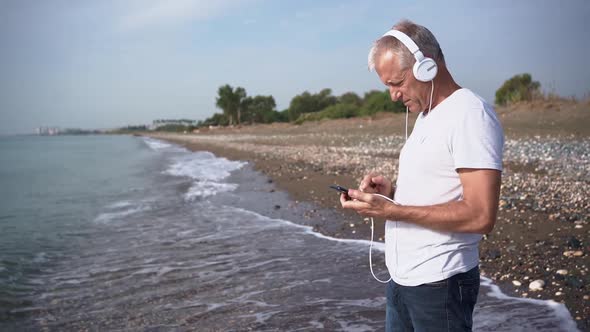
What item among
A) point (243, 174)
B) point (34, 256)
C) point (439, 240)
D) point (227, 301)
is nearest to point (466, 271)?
point (439, 240)

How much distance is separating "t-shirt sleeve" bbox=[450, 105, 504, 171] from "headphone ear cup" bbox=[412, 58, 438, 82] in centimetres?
23

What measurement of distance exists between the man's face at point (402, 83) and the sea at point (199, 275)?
2457mm

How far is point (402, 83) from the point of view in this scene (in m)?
2.00

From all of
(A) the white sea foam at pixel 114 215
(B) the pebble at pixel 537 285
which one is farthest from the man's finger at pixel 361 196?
(A) the white sea foam at pixel 114 215

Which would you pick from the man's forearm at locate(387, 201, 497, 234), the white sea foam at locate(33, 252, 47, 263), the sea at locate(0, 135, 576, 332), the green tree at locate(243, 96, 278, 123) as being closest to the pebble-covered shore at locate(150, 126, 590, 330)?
the sea at locate(0, 135, 576, 332)

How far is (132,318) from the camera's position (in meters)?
4.29

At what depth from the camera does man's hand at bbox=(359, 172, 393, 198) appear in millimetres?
2291

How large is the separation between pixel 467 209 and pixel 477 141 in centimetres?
26

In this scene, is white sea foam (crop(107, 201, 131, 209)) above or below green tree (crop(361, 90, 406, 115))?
below

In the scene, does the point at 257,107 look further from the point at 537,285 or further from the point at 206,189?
the point at 537,285

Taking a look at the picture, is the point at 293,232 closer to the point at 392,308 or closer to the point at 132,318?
the point at 132,318

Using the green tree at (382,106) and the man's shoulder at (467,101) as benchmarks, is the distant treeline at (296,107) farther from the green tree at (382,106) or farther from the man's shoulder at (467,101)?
the man's shoulder at (467,101)

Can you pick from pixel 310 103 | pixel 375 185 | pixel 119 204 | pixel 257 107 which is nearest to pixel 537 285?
pixel 375 185

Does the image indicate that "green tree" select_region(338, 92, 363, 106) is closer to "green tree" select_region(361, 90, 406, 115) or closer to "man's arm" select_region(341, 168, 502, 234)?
"green tree" select_region(361, 90, 406, 115)
